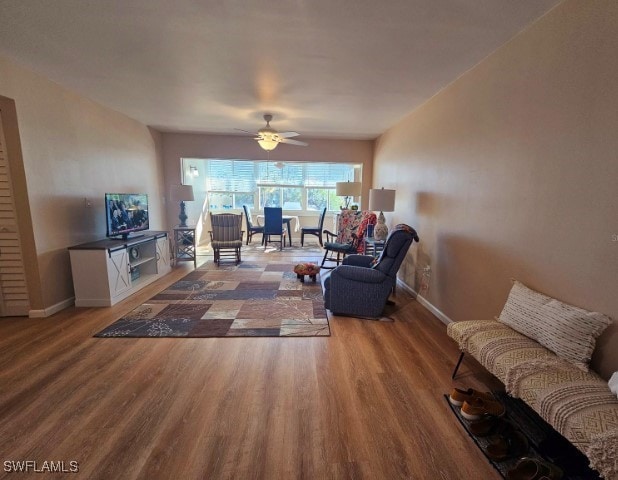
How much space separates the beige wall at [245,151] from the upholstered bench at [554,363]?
446 cm

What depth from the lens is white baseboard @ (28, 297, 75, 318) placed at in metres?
2.89

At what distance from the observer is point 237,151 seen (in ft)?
18.3

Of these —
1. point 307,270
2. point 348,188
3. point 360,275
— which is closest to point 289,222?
point 348,188

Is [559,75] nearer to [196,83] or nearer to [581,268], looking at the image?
[581,268]

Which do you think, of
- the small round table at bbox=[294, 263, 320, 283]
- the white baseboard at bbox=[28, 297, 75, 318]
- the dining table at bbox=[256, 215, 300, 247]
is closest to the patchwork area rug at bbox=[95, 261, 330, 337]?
the small round table at bbox=[294, 263, 320, 283]

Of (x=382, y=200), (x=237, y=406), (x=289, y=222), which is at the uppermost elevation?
(x=382, y=200)

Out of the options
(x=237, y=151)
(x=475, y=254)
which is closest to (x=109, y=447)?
(x=475, y=254)

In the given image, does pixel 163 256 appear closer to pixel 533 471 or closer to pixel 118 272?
pixel 118 272

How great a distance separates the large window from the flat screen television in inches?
147

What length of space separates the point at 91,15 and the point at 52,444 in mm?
2660

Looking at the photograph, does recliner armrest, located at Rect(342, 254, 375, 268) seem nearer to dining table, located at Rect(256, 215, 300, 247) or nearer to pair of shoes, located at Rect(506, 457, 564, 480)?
pair of shoes, located at Rect(506, 457, 564, 480)

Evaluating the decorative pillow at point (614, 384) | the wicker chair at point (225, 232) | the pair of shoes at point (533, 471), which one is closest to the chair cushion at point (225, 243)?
the wicker chair at point (225, 232)

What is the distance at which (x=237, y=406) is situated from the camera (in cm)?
172

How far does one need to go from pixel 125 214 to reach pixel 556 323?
4616 mm
